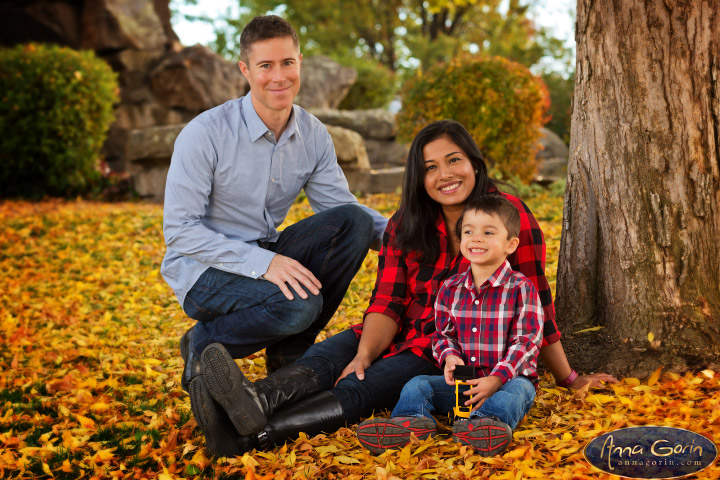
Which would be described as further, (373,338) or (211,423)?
(373,338)

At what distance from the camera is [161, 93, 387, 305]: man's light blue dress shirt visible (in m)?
3.09

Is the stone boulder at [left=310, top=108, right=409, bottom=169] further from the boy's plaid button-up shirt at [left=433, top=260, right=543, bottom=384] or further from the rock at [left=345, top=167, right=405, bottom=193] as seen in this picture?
the boy's plaid button-up shirt at [left=433, top=260, right=543, bottom=384]

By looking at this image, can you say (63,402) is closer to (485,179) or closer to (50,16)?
(485,179)

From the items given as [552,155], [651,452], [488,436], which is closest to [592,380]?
[651,452]

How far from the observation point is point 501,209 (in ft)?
8.89

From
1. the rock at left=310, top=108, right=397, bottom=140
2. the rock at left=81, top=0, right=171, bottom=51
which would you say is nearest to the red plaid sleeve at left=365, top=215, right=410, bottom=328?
the rock at left=310, top=108, right=397, bottom=140

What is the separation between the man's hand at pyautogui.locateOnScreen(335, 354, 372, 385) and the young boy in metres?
0.27

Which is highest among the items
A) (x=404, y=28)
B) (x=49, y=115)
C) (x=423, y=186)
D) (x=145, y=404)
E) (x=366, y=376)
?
(x=404, y=28)

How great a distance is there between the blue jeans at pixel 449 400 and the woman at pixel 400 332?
0.22 meters

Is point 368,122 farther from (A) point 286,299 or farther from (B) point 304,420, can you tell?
(B) point 304,420

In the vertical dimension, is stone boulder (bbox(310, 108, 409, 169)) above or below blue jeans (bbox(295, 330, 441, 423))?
above

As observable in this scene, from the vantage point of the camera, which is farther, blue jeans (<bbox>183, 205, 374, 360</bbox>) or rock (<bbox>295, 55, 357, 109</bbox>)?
rock (<bbox>295, 55, 357, 109</bbox>)

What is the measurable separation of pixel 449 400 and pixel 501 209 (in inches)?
30.9

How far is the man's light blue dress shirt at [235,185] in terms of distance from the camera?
3088 millimetres
